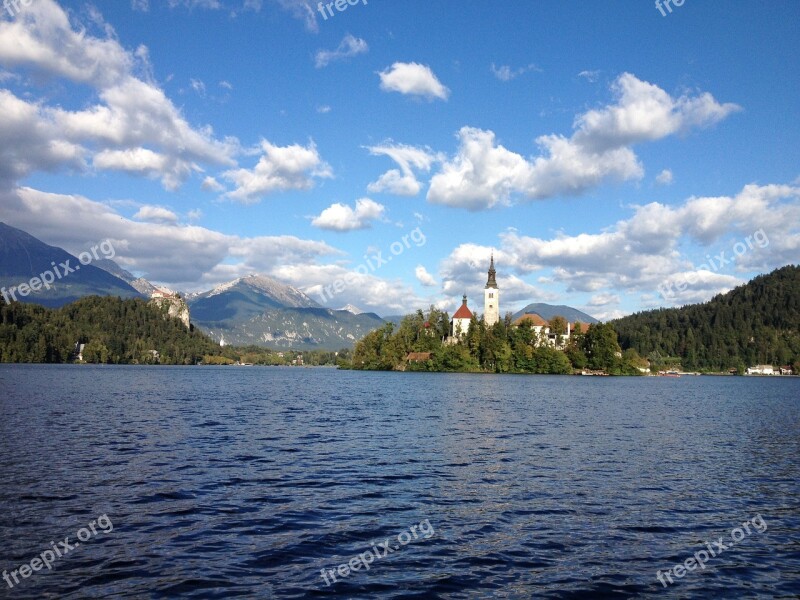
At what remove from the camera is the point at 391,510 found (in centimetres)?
2227

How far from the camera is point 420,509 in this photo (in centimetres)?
2253

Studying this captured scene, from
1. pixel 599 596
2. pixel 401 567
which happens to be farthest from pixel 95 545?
pixel 599 596

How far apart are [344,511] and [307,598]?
7.81 meters

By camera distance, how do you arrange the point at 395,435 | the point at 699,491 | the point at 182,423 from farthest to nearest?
1. the point at 182,423
2. the point at 395,435
3. the point at 699,491

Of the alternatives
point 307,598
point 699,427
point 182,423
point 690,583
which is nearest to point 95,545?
Result: point 307,598

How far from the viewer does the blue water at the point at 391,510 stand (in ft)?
51.2

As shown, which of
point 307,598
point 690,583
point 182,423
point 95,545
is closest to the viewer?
point 307,598

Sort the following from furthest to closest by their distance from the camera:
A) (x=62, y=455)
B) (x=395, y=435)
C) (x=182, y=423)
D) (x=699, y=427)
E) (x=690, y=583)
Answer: (x=699, y=427) < (x=182, y=423) < (x=395, y=435) < (x=62, y=455) < (x=690, y=583)

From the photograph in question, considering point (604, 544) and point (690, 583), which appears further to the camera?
point (604, 544)

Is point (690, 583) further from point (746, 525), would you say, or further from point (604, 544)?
point (746, 525)

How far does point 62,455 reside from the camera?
31.9 metres

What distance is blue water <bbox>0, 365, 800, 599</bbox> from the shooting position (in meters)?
15.6

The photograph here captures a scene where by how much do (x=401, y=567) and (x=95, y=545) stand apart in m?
9.54

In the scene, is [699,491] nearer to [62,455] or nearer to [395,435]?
[395,435]
